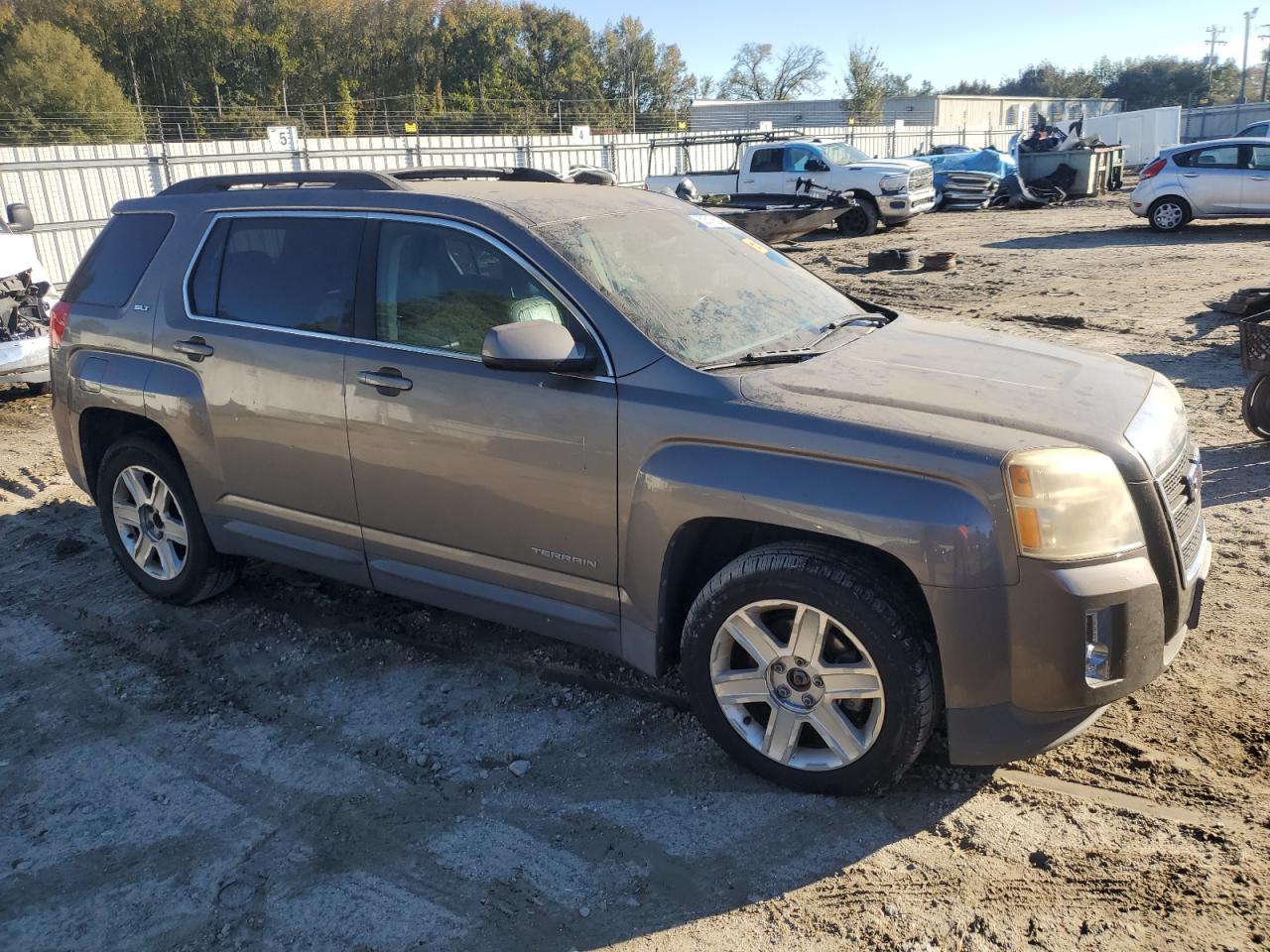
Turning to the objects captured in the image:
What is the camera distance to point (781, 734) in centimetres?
328

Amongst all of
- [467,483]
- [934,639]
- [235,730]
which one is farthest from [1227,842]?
[235,730]

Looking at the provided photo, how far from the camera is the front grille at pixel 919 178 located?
21625mm

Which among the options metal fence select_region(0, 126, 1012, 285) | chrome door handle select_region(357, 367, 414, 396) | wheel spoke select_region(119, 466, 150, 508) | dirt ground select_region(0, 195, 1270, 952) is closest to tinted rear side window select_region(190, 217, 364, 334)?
chrome door handle select_region(357, 367, 414, 396)

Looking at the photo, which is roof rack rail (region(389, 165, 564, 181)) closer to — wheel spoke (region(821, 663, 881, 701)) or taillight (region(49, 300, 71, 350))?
taillight (region(49, 300, 71, 350))

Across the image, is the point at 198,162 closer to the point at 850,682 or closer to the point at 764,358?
the point at 764,358

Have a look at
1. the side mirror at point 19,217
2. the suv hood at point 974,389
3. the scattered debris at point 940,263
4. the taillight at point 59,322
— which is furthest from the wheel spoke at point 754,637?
the scattered debris at point 940,263

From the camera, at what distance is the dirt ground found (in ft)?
9.25

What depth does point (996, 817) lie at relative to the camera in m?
3.18

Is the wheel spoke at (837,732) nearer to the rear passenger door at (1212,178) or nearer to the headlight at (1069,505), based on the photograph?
the headlight at (1069,505)

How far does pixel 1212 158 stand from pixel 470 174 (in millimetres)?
19146

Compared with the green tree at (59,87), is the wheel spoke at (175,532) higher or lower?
lower

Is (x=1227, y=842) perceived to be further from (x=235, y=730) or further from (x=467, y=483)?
(x=235, y=730)

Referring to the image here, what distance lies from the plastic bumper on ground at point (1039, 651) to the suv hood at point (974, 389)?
0.37 m

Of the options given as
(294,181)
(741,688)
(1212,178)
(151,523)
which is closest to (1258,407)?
(741,688)
